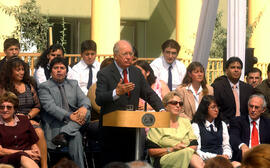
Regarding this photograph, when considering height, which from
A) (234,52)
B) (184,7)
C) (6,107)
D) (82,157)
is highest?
(184,7)

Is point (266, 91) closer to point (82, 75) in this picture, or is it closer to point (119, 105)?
point (82, 75)

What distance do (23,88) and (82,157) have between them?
116cm

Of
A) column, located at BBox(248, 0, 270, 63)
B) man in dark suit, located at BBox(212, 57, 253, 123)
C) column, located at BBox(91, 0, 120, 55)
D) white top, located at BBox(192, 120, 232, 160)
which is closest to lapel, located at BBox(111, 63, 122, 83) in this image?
white top, located at BBox(192, 120, 232, 160)

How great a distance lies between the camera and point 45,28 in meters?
16.2

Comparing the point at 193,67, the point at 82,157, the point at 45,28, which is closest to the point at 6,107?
the point at 82,157

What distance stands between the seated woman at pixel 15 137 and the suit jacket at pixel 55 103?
0.48 meters

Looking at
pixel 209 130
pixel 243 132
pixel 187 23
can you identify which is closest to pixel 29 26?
pixel 187 23

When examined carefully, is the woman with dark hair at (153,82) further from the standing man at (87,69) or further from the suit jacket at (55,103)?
the suit jacket at (55,103)

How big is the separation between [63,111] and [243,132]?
2.33m

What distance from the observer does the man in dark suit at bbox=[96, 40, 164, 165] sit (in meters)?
6.96

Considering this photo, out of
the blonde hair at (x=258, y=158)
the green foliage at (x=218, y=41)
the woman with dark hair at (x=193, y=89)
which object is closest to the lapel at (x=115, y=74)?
the woman with dark hair at (x=193, y=89)

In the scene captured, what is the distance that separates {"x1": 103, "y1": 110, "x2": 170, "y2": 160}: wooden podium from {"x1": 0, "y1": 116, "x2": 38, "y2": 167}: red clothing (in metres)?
1.46

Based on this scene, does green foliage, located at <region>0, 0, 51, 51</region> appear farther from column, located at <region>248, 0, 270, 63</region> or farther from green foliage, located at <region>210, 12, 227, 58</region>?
column, located at <region>248, 0, 270, 63</region>

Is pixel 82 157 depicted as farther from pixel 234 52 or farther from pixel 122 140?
pixel 234 52
